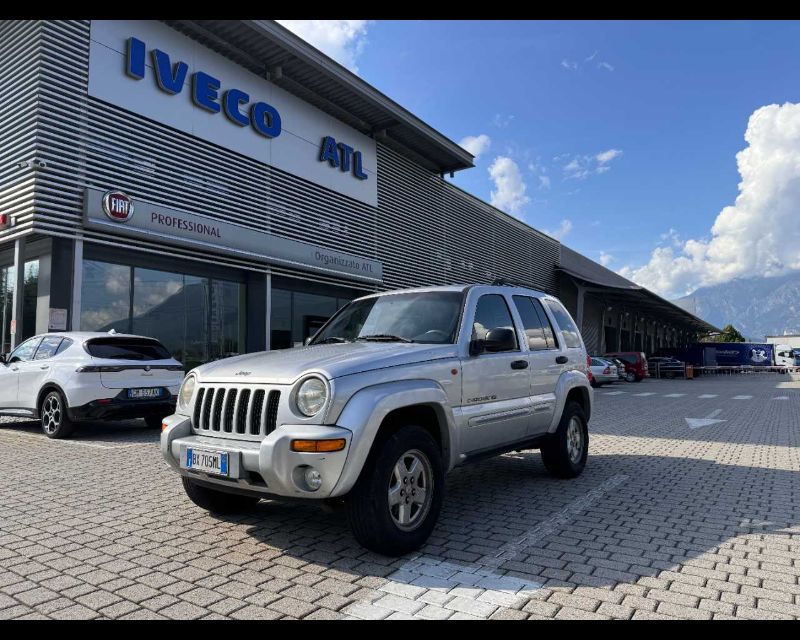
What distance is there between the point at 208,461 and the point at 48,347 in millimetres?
6731

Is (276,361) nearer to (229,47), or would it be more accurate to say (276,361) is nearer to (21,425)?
(21,425)

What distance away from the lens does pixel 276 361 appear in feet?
13.5

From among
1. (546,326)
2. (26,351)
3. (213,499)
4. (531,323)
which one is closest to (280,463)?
(213,499)

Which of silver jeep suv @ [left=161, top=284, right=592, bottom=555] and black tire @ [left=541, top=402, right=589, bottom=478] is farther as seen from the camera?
black tire @ [left=541, top=402, right=589, bottom=478]

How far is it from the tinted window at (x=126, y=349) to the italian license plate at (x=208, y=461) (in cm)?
543

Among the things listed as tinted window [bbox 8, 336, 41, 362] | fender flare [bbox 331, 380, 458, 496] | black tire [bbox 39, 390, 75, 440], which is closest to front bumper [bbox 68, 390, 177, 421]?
black tire [bbox 39, 390, 75, 440]

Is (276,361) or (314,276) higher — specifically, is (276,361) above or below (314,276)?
below

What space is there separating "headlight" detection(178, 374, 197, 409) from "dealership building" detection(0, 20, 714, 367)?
955cm

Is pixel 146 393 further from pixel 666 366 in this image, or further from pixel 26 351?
pixel 666 366

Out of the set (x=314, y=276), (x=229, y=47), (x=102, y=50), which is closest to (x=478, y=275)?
(x=314, y=276)

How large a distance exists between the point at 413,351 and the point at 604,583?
185 cm

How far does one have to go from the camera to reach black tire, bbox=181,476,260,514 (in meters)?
4.43

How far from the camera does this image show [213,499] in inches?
176

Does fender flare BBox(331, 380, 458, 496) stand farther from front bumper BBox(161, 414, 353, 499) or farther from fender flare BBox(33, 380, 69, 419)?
fender flare BBox(33, 380, 69, 419)
